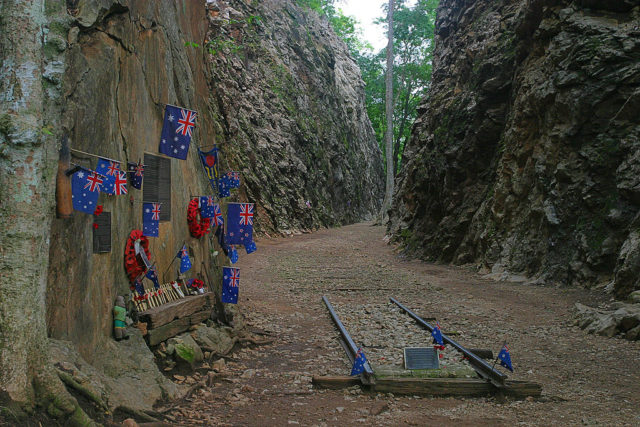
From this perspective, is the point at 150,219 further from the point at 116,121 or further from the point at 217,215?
the point at 217,215

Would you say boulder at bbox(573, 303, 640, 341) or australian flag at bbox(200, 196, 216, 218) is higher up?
australian flag at bbox(200, 196, 216, 218)

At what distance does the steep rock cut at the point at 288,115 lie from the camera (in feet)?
84.1

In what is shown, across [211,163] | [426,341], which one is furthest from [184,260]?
[426,341]

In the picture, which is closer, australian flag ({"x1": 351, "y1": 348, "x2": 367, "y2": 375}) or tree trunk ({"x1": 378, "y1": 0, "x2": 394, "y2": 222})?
australian flag ({"x1": 351, "y1": 348, "x2": 367, "y2": 375})

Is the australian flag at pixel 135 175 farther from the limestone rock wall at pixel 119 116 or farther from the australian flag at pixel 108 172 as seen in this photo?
the australian flag at pixel 108 172

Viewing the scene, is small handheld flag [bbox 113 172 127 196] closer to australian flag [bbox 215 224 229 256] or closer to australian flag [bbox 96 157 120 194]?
australian flag [bbox 96 157 120 194]

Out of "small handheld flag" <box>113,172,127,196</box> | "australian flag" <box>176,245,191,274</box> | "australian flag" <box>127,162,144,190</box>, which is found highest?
"australian flag" <box>127,162,144,190</box>

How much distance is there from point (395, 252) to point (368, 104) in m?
41.6

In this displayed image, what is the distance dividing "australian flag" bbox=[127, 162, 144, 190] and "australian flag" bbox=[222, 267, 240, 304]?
271 centimetres

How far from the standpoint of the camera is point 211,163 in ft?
31.1

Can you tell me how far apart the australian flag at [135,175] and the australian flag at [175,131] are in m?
0.84

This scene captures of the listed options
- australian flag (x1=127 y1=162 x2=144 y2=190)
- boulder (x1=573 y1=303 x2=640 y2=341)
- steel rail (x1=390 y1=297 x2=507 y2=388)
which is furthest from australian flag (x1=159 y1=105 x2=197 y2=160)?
boulder (x1=573 y1=303 x2=640 y2=341)

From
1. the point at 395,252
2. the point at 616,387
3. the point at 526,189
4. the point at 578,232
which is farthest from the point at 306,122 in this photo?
the point at 616,387

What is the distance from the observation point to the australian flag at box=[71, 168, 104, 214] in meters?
4.99
